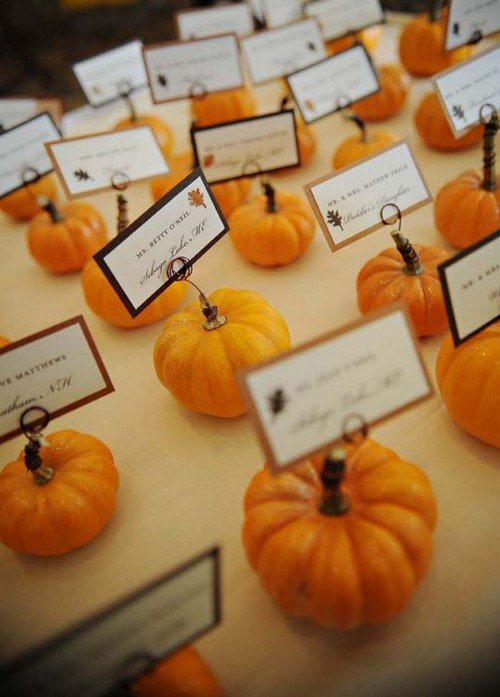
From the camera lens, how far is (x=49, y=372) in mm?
1170

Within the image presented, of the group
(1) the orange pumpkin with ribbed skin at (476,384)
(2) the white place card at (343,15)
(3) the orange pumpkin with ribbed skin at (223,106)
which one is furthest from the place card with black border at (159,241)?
(2) the white place card at (343,15)

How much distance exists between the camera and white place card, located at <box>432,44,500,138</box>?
1694 mm

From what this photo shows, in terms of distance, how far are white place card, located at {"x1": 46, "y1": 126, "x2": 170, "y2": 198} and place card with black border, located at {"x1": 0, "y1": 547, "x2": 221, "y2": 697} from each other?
1.25 meters

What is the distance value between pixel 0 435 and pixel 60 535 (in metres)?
0.23

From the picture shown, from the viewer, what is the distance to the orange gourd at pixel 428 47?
Answer: 2516 millimetres

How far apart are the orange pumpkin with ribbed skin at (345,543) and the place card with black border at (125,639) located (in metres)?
0.15

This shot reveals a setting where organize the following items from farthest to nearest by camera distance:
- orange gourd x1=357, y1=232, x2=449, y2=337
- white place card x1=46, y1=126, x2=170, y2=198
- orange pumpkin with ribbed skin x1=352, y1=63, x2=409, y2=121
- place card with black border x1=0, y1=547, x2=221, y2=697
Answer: orange pumpkin with ribbed skin x1=352, y1=63, x2=409, y2=121
white place card x1=46, y1=126, x2=170, y2=198
orange gourd x1=357, y1=232, x2=449, y2=337
place card with black border x1=0, y1=547, x2=221, y2=697

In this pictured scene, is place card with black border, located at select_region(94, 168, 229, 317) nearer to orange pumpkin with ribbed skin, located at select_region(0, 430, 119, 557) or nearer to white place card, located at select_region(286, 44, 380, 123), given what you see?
orange pumpkin with ribbed skin, located at select_region(0, 430, 119, 557)

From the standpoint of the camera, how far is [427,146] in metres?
2.25

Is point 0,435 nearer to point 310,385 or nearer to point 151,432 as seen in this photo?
point 151,432

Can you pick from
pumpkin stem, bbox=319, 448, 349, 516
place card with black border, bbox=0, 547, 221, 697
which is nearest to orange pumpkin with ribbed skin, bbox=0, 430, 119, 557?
place card with black border, bbox=0, 547, 221, 697

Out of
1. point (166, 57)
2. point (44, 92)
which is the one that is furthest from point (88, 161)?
point (44, 92)

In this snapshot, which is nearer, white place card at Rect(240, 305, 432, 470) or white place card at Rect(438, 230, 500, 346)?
white place card at Rect(240, 305, 432, 470)

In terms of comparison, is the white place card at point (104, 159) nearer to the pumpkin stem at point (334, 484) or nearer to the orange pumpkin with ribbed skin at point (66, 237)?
the orange pumpkin with ribbed skin at point (66, 237)
